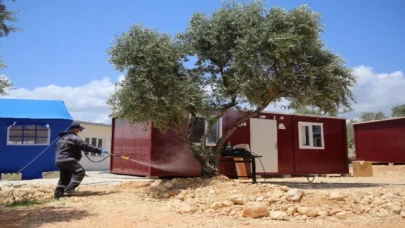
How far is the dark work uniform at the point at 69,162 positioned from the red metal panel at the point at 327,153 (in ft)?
31.0

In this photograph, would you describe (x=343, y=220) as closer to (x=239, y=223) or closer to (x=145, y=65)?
(x=239, y=223)

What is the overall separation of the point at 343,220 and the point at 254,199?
1731 millimetres

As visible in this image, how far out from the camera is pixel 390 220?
20.7 feet

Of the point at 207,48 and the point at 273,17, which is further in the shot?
the point at 207,48

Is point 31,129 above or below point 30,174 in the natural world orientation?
above

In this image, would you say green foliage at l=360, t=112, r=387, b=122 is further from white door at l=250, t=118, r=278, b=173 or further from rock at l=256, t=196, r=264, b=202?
rock at l=256, t=196, r=264, b=202

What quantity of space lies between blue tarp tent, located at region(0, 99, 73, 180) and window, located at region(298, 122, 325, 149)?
9929 mm

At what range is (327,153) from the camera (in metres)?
16.4

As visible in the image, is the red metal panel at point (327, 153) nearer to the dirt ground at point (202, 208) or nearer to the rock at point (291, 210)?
the dirt ground at point (202, 208)

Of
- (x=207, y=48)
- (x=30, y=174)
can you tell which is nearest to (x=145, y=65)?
(x=207, y=48)

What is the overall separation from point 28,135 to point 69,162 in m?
7.26

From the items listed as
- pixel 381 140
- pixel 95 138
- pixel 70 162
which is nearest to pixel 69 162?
pixel 70 162

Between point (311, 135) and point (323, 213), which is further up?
point (311, 135)

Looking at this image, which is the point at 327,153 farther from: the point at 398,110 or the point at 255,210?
the point at 398,110
